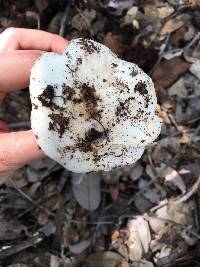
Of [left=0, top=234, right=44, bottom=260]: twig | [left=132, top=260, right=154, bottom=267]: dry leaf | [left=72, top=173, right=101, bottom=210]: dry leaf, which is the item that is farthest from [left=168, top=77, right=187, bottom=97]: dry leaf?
[left=0, top=234, right=44, bottom=260]: twig

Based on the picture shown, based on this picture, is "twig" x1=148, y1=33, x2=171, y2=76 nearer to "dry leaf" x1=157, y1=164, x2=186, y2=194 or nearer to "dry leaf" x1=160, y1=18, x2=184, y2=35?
"dry leaf" x1=160, y1=18, x2=184, y2=35

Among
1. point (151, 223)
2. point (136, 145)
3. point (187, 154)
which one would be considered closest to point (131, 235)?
point (151, 223)

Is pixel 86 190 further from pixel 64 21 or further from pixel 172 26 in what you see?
pixel 172 26

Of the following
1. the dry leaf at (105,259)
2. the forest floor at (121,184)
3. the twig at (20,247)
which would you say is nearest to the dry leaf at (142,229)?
the forest floor at (121,184)

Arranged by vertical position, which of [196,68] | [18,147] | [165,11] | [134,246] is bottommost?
[134,246]

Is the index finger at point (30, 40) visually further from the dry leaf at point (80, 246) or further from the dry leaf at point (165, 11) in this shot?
the dry leaf at point (80, 246)

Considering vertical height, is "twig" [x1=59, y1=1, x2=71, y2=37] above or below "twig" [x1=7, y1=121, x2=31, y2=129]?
above

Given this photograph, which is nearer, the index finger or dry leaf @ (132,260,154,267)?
the index finger

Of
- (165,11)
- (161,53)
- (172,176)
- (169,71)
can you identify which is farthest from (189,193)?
(165,11)
